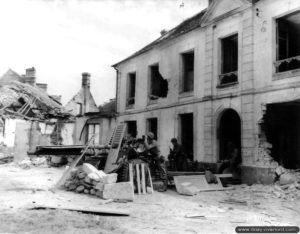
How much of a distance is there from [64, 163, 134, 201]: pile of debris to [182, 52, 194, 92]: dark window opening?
7.67 metres

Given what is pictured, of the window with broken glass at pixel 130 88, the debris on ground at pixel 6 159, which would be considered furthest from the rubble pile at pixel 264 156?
the debris on ground at pixel 6 159

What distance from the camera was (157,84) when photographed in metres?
19.4

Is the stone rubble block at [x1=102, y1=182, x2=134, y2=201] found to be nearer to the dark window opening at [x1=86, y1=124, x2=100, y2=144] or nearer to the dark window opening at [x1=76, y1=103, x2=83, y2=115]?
the dark window opening at [x1=86, y1=124, x2=100, y2=144]

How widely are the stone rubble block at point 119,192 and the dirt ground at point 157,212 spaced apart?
27 centimetres

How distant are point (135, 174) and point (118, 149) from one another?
1550mm

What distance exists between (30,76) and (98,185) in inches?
1102

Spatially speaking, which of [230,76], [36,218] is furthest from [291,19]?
[36,218]

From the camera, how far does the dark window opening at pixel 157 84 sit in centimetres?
1920

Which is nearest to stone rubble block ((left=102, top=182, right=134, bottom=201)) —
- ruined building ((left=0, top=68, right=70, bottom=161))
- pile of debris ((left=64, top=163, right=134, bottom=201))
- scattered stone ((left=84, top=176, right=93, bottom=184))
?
pile of debris ((left=64, top=163, right=134, bottom=201))

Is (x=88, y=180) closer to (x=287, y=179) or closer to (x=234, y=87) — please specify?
(x=287, y=179)

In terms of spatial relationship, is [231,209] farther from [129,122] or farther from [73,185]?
[129,122]

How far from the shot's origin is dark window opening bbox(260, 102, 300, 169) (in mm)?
13344

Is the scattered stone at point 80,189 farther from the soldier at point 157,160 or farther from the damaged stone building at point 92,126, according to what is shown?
the damaged stone building at point 92,126

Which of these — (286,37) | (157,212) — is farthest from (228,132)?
(157,212)
